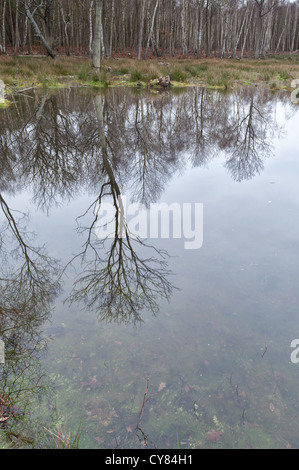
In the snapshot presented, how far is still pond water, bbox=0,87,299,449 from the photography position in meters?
2.12

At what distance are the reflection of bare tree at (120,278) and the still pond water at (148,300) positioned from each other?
0.06ft

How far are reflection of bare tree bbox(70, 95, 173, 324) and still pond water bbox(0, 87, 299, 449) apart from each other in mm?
17

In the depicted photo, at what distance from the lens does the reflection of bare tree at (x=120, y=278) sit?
3120 mm

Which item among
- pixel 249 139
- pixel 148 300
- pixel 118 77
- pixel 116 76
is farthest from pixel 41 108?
pixel 148 300

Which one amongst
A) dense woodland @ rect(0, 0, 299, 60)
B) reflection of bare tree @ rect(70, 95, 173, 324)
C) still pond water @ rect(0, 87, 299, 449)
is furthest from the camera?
dense woodland @ rect(0, 0, 299, 60)

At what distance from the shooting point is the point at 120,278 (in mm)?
3523

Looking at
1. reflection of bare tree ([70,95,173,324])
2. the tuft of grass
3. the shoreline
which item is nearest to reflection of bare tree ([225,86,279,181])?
reflection of bare tree ([70,95,173,324])

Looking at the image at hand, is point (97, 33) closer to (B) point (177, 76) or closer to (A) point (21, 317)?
(B) point (177, 76)

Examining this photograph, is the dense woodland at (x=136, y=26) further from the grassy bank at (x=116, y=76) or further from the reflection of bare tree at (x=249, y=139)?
the reflection of bare tree at (x=249, y=139)

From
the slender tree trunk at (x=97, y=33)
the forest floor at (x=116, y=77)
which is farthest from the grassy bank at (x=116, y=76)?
the slender tree trunk at (x=97, y=33)

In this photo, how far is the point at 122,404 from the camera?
7.15 feet

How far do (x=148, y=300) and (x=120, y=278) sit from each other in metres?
0.45

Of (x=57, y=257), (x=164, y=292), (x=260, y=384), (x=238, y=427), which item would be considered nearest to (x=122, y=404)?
(x=238, y=427)

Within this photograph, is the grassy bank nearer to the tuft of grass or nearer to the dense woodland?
the tuft of grass
